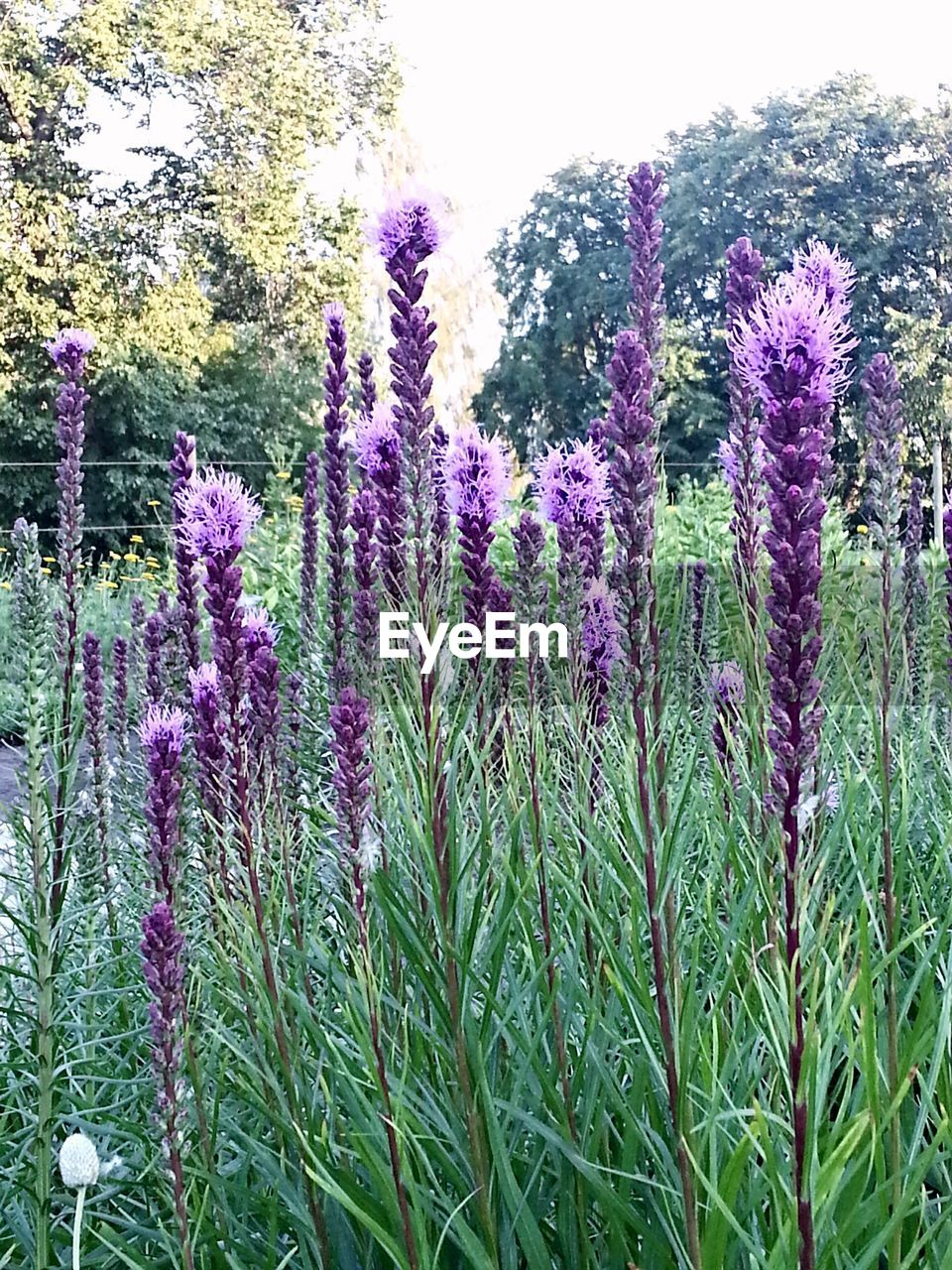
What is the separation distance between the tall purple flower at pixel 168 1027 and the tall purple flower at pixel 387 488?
34 centimetres

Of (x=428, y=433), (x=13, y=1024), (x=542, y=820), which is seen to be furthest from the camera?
(x=13, y=1024)

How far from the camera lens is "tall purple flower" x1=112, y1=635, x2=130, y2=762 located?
78.5 inches

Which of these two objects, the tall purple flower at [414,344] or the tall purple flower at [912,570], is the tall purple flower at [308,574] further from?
the tall purple flower at [414,344]

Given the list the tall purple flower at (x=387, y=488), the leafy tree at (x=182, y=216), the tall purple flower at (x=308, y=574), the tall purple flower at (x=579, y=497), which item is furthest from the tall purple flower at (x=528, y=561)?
the leafy tree at (x=182, y=216)

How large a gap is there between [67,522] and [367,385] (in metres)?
0.49

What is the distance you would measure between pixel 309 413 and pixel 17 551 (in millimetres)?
17167

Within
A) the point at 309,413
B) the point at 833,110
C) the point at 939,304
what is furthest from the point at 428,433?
the point at 833,110

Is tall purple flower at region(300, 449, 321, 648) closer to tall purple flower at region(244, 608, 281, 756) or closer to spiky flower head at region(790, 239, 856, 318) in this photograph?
tall purple flower at region(244, 608, 281, 756)

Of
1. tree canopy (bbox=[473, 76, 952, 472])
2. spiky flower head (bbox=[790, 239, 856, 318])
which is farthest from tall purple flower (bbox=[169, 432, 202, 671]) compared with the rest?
tree canopy (bbox=[473, 76, 952, 472])

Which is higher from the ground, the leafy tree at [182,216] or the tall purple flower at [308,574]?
the leafy tree at [182,216]

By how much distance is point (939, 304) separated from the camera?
20.1 m

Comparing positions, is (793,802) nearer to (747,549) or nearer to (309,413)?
(747,549)

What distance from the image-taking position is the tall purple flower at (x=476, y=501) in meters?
1.20

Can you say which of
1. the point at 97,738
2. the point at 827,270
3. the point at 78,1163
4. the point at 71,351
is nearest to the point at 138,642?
the point at 97,738
